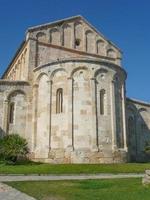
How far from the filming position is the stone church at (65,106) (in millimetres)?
29344

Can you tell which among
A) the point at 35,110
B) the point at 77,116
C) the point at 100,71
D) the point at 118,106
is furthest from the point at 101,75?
the point at 35,110

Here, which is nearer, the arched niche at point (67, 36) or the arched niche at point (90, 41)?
the arched niche at point (67, 36)

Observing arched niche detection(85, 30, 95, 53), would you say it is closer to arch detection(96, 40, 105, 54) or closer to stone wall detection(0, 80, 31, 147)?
arch detection(96, 40, 105, 54)

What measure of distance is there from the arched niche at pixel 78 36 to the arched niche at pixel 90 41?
74cm

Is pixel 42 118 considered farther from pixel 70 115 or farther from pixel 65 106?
pixel 70 115

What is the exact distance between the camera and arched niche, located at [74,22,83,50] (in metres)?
37.9

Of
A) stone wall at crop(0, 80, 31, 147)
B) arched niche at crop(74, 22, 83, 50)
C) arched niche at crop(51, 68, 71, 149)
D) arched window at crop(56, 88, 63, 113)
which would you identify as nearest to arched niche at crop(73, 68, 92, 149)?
arched niche at crop(51, 68, 71, 149)

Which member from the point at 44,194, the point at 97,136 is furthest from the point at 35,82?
the point at 44,194

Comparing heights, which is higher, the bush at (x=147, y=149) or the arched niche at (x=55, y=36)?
the arched niche at (x=55, y=36)

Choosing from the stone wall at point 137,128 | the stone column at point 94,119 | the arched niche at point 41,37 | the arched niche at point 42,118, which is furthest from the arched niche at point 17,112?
the stone wall at point 137,128

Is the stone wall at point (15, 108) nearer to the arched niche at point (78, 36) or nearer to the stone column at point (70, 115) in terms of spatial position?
the stone column at point (70, 115)

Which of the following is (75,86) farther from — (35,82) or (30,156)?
(30,156)

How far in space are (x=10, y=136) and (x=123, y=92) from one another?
39.6 feet

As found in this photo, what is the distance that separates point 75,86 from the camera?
3066 centimetres
